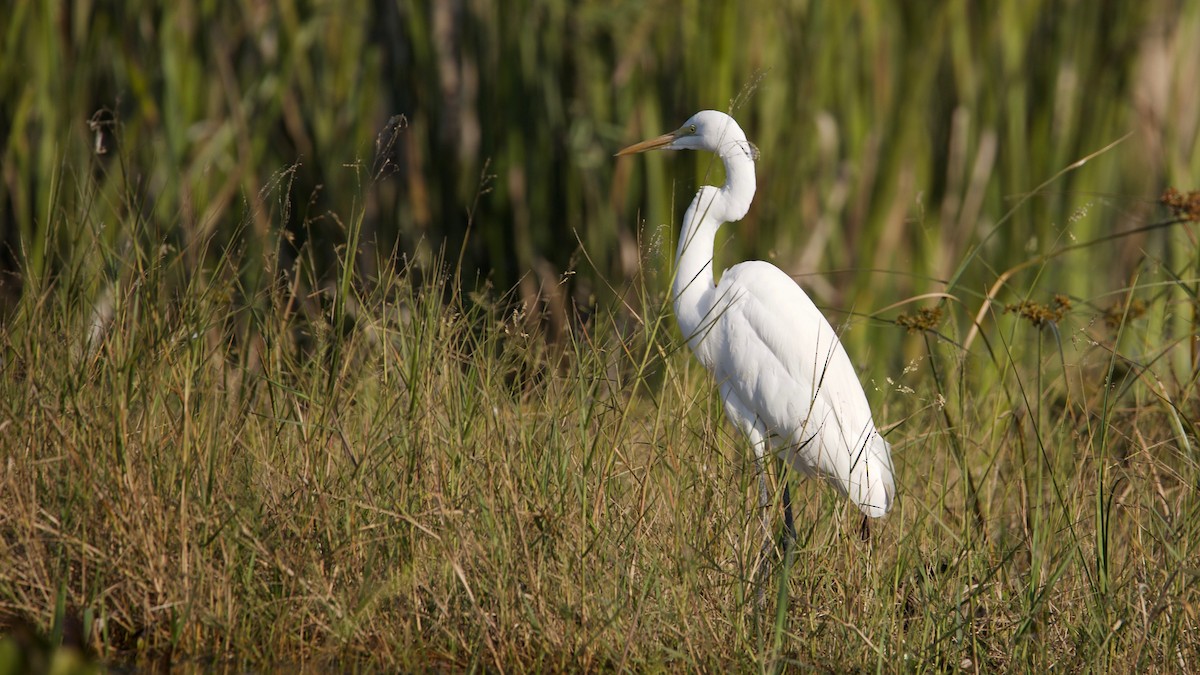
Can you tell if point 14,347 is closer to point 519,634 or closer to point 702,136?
point 519,634

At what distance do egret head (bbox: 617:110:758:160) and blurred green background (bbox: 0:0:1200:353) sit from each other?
1.15 metres


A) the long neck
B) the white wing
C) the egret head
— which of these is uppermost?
the egret head

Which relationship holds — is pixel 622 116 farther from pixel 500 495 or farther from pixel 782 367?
pixel 500 495

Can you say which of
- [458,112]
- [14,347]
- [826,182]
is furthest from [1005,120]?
[14,347]

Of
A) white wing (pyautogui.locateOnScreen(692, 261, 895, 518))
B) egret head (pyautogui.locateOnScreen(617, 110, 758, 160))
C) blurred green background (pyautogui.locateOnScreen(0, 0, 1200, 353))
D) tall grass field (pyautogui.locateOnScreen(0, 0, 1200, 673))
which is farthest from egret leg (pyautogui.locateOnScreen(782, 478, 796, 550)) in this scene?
blurred green background (pyautogui.locateOnScreen(0, 0, 1200, 353))

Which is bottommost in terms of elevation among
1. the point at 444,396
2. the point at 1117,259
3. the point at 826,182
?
Answer: the point at 1117,259

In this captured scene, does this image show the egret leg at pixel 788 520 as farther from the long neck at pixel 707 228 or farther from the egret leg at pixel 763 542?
the long neck at pixel 707 228

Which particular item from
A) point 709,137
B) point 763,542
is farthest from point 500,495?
point 709,137

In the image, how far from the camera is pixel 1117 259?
578 cm

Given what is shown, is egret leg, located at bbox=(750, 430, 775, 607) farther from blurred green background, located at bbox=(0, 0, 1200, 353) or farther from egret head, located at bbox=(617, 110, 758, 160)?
blurred green background, located at bbox=(0, 0, 1200, 353)

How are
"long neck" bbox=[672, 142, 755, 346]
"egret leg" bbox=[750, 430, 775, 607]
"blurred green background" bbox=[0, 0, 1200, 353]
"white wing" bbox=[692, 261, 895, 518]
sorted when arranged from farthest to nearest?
1. "blurred green background" bbox=[0, 0, 1200, 353]
2. "long neck" bbox=[672, 142, 755, 346]
3. "white wing" bbox=[692, 261, 895, 518]
4. "egret leg" bbox=[750, 430, 775, 607]

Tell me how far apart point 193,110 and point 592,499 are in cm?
287

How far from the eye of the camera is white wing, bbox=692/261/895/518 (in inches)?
114

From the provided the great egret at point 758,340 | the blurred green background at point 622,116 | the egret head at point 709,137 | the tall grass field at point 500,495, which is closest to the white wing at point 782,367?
the great egret at point 758,340
